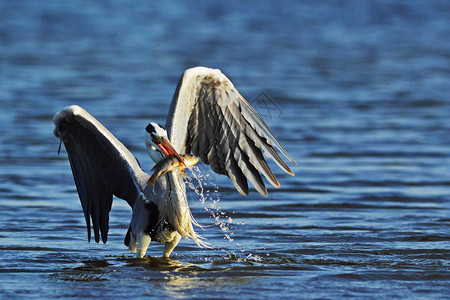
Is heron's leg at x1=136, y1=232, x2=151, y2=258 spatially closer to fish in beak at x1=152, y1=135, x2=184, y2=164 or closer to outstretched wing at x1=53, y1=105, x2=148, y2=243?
outstretched wing at x1=53, y1=105, x2=148, y2=243

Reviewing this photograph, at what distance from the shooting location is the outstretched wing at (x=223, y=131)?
852 cm

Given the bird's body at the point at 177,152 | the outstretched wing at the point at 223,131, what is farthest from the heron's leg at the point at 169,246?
the outstretched wing at the point at 223,131

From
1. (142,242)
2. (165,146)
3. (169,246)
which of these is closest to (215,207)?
(169,246)

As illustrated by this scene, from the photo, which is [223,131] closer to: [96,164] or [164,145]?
[164,145]

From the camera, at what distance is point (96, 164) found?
346 inches

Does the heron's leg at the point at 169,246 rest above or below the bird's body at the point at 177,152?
below

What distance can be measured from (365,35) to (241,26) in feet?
15.9

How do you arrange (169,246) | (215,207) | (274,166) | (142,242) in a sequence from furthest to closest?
(274,166) < (215,207) < (169,246) < (142,242)

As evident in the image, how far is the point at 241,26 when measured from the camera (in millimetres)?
33000

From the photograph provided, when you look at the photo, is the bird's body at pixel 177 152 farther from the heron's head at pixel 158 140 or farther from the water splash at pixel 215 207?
the water splash at pixel 215 207

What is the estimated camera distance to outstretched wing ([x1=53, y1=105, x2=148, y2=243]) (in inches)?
327

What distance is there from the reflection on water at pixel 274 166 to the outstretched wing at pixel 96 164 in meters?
0.46

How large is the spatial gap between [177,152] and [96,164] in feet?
2.80

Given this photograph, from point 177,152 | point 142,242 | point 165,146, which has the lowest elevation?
point 142,242
